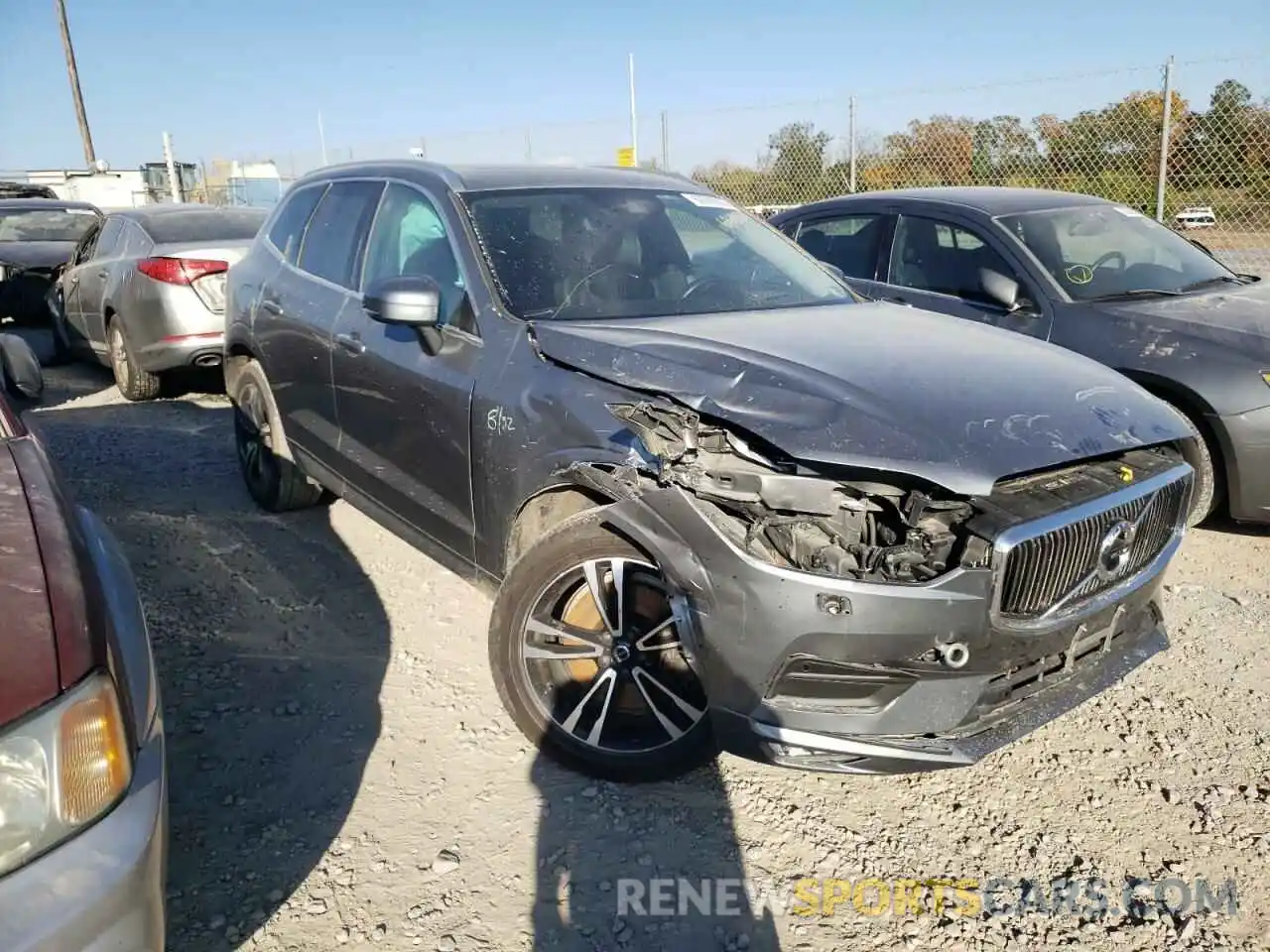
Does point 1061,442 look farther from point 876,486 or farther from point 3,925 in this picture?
point 3,925

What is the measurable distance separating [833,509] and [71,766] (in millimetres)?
1718

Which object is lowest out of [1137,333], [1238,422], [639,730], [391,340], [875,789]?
[875,789]

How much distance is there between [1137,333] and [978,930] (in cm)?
341

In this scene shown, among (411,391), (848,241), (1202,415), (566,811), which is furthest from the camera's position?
(848,241)

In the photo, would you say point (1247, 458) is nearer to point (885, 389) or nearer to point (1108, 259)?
point (1108, 259)

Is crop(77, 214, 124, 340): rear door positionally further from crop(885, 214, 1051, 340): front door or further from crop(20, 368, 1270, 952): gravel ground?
crop(885, 214, 1051, 340): front door

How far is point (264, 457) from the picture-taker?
498cm

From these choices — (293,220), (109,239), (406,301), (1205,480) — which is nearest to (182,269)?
(109,239)

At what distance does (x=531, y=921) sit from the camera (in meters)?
2.35

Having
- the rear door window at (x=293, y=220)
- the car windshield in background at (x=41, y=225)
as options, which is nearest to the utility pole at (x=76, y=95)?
the car windshield in background at (x=41, y=225)

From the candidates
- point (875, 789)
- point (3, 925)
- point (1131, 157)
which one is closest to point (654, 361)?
point (875, 789)

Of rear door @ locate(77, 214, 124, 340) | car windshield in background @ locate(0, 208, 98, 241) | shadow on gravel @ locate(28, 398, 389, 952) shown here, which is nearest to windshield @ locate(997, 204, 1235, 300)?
shadow on gravel @ locate(28, 398, 389, 952)

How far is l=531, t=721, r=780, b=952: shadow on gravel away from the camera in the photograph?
2318mm

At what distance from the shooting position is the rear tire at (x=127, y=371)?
24.5ft
